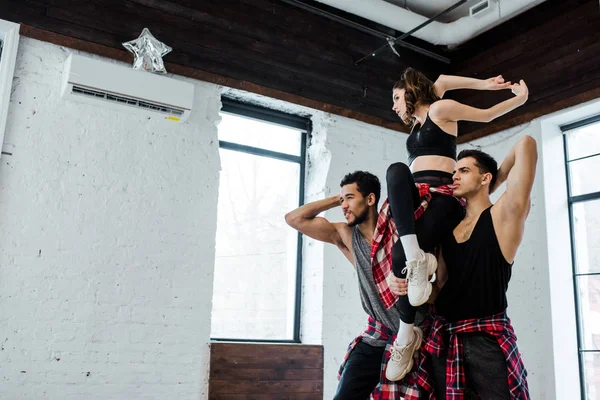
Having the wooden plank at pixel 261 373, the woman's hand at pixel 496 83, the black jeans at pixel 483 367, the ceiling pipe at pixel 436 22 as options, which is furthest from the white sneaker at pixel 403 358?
the ceiling pipe at pixel 436 22

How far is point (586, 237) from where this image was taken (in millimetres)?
4930

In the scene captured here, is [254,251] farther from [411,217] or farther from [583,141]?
[583,141]

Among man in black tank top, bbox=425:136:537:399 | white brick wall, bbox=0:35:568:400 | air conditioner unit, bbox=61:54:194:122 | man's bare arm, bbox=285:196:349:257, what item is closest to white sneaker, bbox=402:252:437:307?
man in black tank top, bbox=425:136:537:399

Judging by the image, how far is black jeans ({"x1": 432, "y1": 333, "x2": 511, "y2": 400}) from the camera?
245 centimetres

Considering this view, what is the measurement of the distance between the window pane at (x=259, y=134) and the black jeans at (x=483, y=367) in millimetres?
2882

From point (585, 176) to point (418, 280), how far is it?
3112mm

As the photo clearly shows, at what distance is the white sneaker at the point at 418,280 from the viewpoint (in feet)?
8.17

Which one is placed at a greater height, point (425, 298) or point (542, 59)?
point (542, 59)

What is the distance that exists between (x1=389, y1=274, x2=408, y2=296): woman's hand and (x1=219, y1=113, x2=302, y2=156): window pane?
102 inches

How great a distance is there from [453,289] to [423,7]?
3.62m

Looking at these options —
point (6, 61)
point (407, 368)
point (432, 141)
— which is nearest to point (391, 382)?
point (407, 368)

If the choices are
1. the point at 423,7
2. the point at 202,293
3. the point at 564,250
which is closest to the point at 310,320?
the point at 202,293

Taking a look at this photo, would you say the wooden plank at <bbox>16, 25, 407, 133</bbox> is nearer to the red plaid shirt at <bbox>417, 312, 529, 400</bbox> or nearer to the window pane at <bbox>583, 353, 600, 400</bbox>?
the window pane at <bbox>583, 353, 600, 400</bbox>

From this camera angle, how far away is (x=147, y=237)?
13.8 ft
